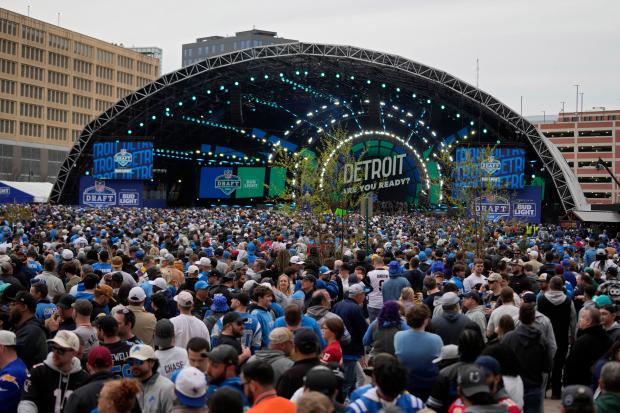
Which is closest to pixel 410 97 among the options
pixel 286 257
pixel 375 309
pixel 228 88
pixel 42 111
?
pixel 228 88

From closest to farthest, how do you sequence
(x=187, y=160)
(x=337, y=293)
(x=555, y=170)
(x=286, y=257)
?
(x=337, y=293) → (x=286, y=257) → (x=555, y=170) → (x=187, y=160)

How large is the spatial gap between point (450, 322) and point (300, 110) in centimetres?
4808

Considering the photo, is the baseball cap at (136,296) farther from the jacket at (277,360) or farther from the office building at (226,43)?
the office building at (226,43)

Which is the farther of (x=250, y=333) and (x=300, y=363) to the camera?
(x=250, y=333)

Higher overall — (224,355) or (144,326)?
(224,355)

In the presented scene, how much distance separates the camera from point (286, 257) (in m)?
16.5

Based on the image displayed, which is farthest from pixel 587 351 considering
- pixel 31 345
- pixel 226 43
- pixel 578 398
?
pixel 226 43

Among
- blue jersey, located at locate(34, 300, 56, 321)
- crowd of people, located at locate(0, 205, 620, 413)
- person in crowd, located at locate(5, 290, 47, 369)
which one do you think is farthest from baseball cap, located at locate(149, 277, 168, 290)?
person in crowd, located at locate(5, 290, 47, 369)

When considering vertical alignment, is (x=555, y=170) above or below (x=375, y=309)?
above

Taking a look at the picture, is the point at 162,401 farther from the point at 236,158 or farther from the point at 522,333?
the point at 236,158

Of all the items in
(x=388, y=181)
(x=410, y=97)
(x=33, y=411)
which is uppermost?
(x=410, y=97)

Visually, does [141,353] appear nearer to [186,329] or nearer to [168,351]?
Result: [168,351]

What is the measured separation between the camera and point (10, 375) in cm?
626

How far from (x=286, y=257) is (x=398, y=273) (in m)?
4.43
